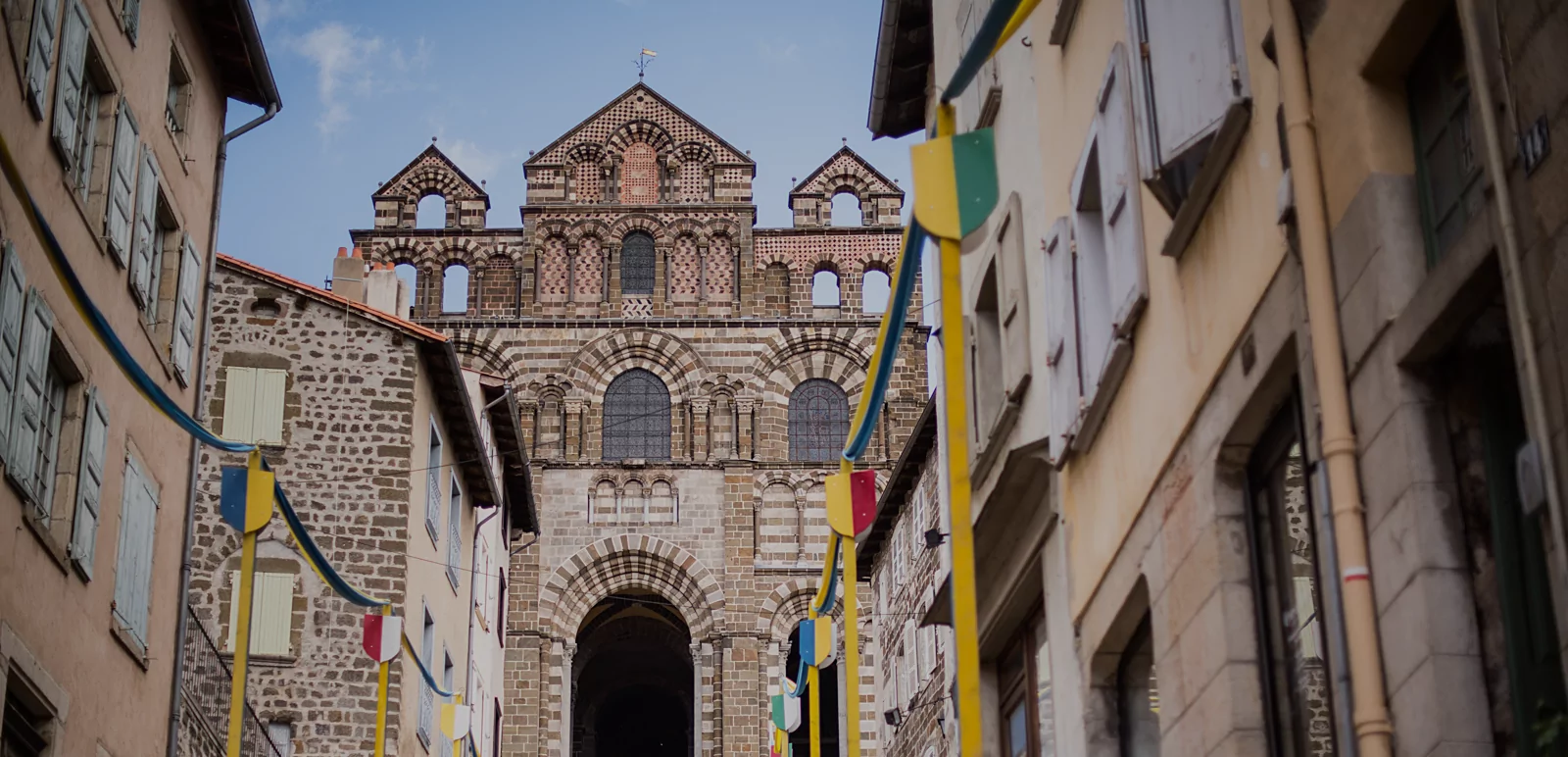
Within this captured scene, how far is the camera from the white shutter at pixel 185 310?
15.6 m

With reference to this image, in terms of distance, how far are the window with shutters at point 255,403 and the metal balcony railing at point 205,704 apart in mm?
3911

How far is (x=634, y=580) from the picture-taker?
39125mm

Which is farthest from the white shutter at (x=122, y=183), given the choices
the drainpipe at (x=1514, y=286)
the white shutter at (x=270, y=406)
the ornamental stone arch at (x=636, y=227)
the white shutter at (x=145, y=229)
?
the ornamental stone arch at (x=636, y=227)

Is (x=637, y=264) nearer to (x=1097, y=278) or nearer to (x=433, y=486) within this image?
(x=433, y=486)

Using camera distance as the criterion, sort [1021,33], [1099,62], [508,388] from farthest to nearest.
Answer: [508,388] → [1021,33] → [1099,62]

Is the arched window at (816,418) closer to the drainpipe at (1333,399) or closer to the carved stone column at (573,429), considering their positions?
the carved stone column at (573,429)

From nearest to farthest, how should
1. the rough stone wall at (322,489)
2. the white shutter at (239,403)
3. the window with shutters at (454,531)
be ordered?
the rough stone wall at (322,489), the white shutter at (239,403), the window with shutters at (454,531)

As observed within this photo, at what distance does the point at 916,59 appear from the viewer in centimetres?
1605

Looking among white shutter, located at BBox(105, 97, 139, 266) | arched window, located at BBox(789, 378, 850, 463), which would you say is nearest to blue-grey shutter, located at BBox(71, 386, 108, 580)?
white shutter, located at BBox(105, 97, 139, 266)

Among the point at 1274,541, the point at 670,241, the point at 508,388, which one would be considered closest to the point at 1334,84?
the point at 1274,541

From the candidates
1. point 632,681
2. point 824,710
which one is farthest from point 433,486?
point 632,681

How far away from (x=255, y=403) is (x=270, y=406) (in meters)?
0.17

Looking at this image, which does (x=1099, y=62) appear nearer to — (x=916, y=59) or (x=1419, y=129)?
(x=1419, y=129)

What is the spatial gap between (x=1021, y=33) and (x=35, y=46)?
5.89m
